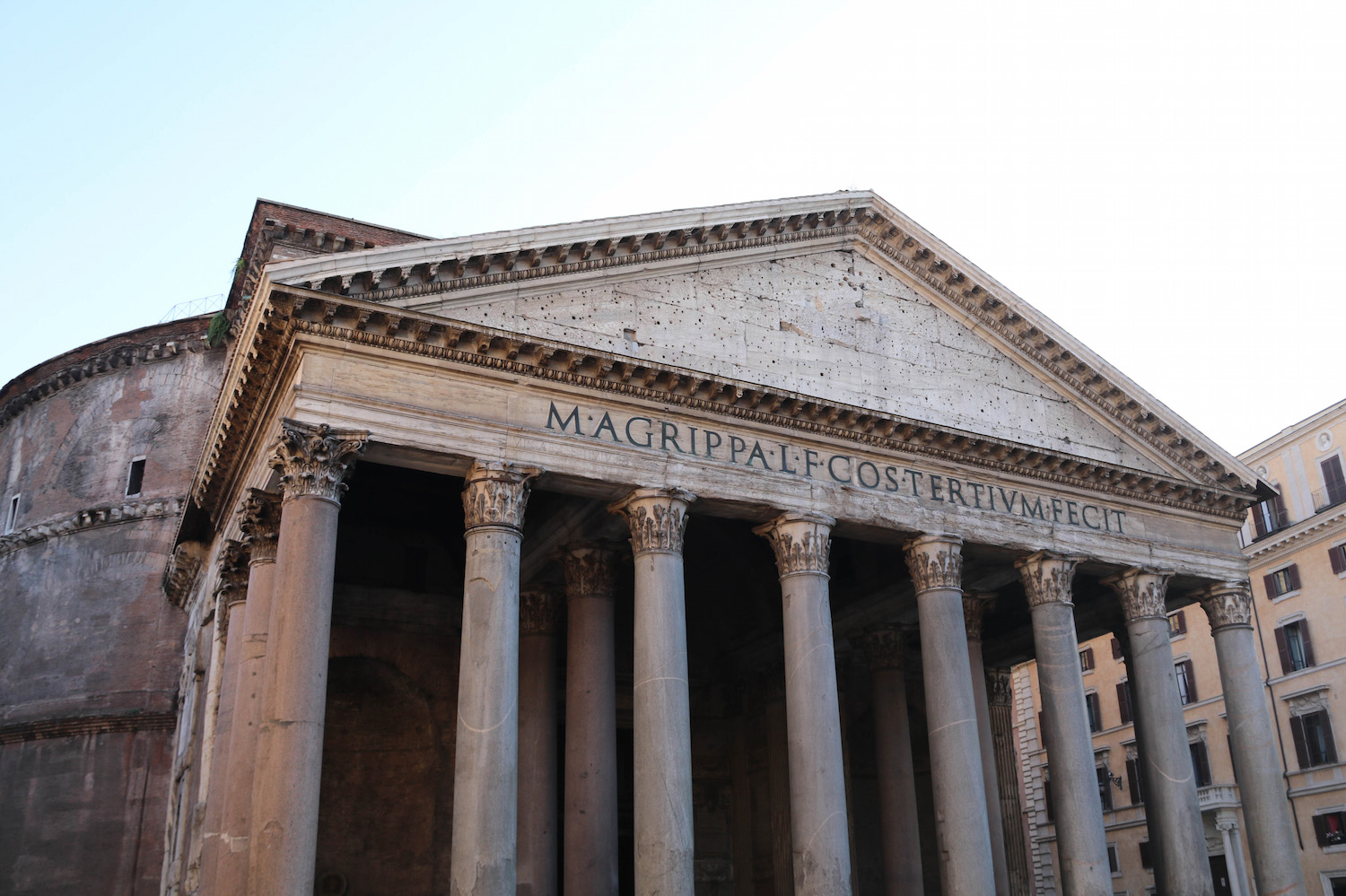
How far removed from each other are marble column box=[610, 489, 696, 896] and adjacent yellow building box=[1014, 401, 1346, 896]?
16808 millimetres

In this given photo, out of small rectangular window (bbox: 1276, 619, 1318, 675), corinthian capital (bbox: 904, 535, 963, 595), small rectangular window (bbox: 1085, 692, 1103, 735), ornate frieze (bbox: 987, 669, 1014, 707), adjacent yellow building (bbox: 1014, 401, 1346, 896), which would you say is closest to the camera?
corinthian capital (bbox: 904, 535, 963, 595)

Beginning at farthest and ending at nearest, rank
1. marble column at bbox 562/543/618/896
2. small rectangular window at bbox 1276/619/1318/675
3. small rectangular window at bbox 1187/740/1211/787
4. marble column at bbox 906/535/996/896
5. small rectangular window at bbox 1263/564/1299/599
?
1. small rectangular window at bbox 1187/740/1211/787
2. small rectangular window at bbox 1263/564/1299/599
3. small rectangular window at bbox 1276/619/1318/675
4. marble column at bbox 906/535/996/896
5. marble column at bbox 562/543/618/896

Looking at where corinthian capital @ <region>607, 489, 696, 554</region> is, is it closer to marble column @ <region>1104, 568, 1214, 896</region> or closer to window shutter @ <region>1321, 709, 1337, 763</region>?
marble column @ <region>1104, 568, 1214, 896</region>

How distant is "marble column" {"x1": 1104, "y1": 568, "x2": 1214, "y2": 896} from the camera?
15.5m

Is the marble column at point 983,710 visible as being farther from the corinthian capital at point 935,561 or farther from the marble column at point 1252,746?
the marble column at point 1252,746

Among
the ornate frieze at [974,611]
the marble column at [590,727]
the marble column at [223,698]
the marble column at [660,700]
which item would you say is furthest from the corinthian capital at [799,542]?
the marble column at [223,698]

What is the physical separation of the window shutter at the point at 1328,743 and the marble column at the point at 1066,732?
552 inches

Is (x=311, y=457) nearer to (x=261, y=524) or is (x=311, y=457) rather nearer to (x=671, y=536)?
(x=261, y=524)

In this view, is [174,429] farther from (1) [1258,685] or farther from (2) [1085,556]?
(1) [1258,685]

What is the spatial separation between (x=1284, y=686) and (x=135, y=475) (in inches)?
1015

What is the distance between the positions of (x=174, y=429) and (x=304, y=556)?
13.0 m

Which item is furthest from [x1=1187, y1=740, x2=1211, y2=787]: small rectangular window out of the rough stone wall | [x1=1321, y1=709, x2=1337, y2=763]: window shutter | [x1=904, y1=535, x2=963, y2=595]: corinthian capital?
the rough stone wall

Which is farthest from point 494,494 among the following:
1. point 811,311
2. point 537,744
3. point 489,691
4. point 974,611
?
point 974,611

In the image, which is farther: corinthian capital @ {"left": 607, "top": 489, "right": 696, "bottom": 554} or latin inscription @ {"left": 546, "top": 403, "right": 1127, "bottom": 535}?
latin inscription @ {"left": 546, "top": 403, "right": 1127, "bottom": 535}
